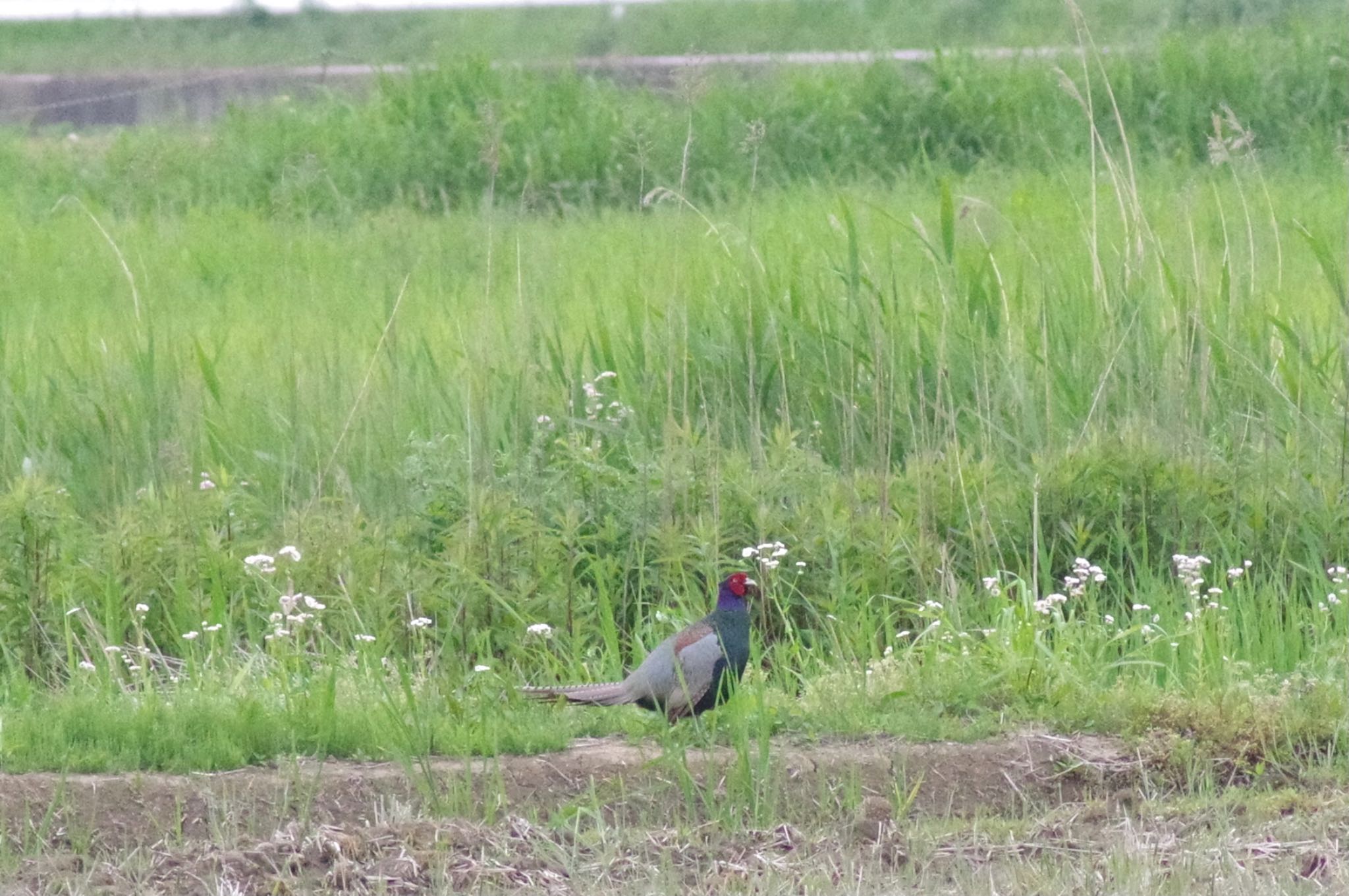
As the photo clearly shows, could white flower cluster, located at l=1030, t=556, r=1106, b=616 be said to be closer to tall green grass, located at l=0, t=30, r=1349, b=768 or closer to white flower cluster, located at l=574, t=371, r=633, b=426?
tall green grass, located at l=0, t=30, r=1349, b=768

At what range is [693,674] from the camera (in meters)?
3.87

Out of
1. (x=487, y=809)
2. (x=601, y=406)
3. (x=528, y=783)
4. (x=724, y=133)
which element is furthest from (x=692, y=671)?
(x=724, y=133)

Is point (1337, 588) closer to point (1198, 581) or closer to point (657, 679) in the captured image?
point (1198, 581)

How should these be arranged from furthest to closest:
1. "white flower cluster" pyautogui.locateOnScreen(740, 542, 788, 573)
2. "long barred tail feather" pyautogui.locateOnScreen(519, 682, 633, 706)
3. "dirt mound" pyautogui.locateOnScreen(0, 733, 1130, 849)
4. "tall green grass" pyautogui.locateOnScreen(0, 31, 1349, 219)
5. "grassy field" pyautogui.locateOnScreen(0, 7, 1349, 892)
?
"tall green grass" pyautogui.locateOnScreen(0, 31, 1349, 219), "white flower cluster" pyautogui.locateOnScreen(740, 542, 788, 573), "long barred tail feather" pyautogui.locateOnScreen(519, 682, 633, 706), "grassy field" pyautogui.locateOnScreen(0, 7, 1349, 892), "dirt mound" pyautogui.locateOnScreen(0, 733, 1130, 849)

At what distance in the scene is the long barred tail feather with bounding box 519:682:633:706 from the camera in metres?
4.02

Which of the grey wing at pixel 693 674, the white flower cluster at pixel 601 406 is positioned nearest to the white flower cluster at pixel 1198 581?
the grey wing at pixel 693 674

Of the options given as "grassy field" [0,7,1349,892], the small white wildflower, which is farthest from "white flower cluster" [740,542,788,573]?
the small white wildflower

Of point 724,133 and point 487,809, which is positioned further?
point 724,133

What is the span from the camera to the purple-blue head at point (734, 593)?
405 cm

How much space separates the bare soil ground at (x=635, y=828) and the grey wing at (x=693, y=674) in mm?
120

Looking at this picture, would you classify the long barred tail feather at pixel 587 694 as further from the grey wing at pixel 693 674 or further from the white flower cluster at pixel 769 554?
the white flower cluster at pixel 769 554

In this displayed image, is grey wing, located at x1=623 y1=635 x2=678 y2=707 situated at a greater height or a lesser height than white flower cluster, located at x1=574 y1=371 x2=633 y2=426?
lesser

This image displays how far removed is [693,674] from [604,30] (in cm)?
1180

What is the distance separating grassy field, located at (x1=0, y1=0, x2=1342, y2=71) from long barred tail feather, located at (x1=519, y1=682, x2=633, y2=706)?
866 centimetres
